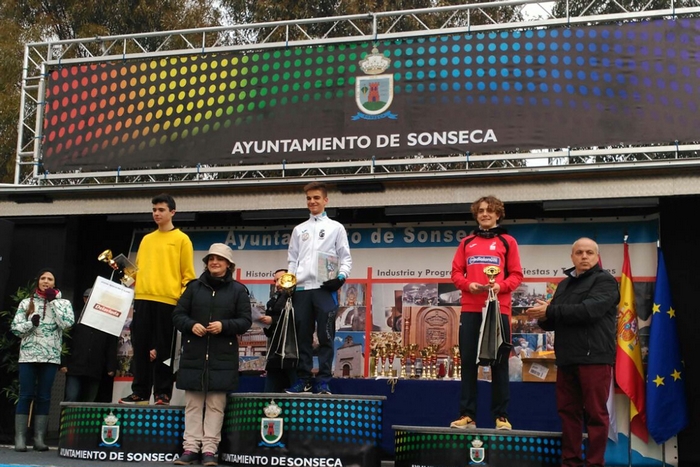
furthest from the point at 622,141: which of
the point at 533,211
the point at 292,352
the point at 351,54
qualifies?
the point at 292,352

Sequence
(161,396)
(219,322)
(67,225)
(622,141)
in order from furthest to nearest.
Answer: (67,225) → (622,141) → (161,396) → (219,322)

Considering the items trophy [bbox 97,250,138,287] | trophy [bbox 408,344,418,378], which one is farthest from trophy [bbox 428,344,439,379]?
trophy [bbox 97,250,138,287]

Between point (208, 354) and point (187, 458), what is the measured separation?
76 centimetres

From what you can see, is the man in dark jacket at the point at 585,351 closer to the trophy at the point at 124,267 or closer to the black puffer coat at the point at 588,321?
the black puffer coat at the point at 588,321

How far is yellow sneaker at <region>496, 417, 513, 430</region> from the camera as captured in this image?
6.16 m

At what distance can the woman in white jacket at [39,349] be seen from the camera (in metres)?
7.97

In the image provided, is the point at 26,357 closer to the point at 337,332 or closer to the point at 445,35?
the point at 337,332

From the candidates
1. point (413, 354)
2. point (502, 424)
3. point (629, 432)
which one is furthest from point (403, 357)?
point (502, 424)

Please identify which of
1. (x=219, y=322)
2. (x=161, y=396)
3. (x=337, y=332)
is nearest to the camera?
(x=219, y=322)

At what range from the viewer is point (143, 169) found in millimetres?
9391

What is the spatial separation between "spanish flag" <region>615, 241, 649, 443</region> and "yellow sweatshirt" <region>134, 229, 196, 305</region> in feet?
11.9

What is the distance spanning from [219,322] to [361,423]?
1.26 m

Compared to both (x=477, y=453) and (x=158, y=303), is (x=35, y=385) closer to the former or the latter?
(x=158, y=303)

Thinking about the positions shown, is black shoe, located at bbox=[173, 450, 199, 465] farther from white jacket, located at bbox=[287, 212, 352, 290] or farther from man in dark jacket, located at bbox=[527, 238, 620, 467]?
man in dark jacket, located at bbox=[527, 238, 620, 467]
